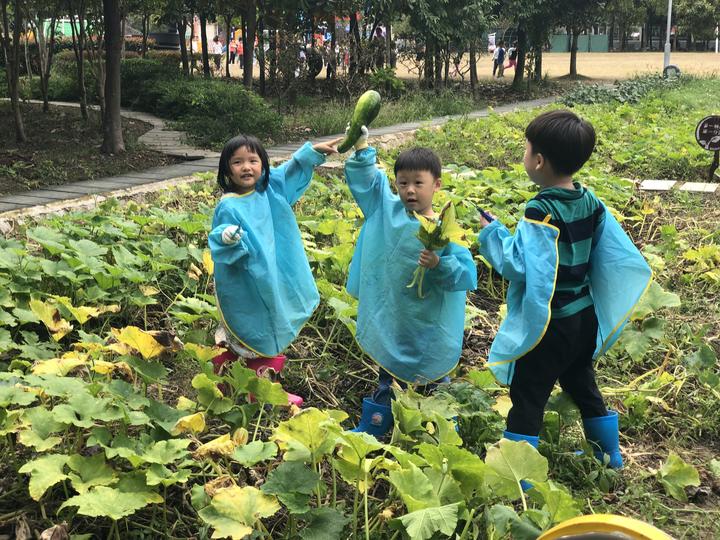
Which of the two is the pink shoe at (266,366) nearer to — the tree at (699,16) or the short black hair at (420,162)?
the short black hair at (420,162)

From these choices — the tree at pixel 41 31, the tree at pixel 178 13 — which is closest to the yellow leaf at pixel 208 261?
the tree at pixel 41 31

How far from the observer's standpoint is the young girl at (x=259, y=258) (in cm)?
319

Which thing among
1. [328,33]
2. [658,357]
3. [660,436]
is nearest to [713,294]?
[658,357]

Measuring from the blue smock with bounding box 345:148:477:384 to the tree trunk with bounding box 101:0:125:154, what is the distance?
6.52 m

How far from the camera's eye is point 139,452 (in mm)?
2453

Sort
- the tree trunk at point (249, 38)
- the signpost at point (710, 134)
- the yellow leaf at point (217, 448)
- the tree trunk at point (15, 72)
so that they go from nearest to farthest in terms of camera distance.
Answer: the yellow leaf at point (217, 448) < the signpost at point (710, 134) < the tree trunk at point (15, 72) < the tree trunk at point (249, 38)

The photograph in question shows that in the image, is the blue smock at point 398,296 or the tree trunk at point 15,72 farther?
the tree trunk at point 15,72

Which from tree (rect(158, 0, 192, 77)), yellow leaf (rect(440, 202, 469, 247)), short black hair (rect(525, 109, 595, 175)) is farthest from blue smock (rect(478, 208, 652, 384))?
tree (rect(158, 0, 192, 77))

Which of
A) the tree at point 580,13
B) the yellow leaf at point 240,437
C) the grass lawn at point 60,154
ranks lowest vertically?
the yellow leaf at point 240,437

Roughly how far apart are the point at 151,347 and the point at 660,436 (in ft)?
7.01

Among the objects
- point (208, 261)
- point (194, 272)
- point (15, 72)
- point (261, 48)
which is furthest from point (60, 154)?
point (261, 48)

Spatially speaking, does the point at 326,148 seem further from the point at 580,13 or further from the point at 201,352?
the point at 580,13

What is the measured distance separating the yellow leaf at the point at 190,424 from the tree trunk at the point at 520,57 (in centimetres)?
2028

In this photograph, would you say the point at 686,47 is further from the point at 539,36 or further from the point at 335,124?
the point at 335,124
